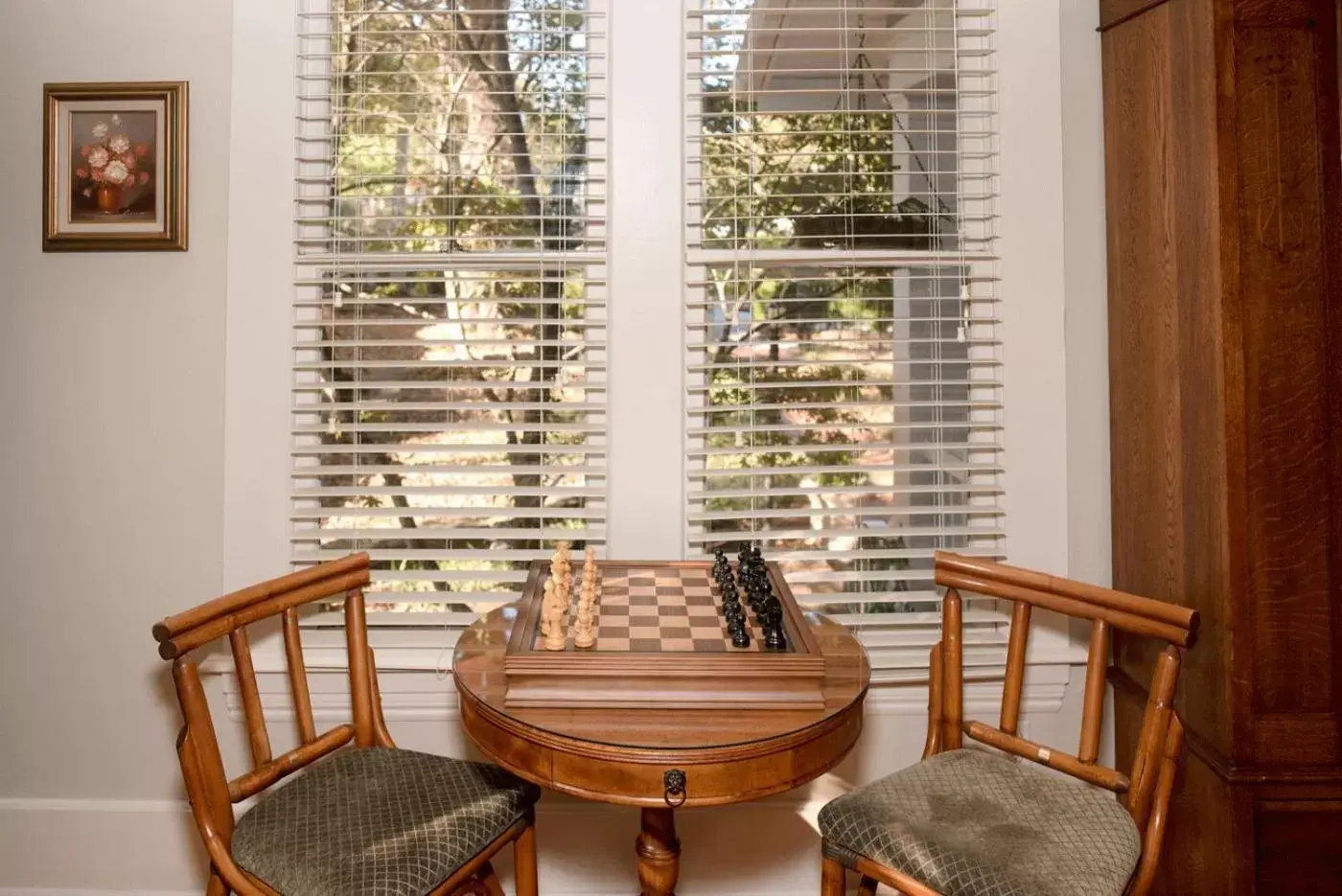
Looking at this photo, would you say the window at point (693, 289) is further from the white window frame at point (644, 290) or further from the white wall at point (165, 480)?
the white wall at point (165, 480)

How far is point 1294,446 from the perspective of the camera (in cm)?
161

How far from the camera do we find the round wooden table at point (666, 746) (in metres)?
1.18

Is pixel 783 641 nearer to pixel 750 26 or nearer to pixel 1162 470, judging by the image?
pixel 1162 470

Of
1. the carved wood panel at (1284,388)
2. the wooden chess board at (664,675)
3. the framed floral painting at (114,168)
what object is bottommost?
the wooden chess board at (664,675)

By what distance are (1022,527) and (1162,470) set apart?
14.5 inches

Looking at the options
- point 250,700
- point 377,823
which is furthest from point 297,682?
point 377,823

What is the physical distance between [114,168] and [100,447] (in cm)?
74

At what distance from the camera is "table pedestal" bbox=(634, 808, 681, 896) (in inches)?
58.1

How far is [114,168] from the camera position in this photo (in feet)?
6.88

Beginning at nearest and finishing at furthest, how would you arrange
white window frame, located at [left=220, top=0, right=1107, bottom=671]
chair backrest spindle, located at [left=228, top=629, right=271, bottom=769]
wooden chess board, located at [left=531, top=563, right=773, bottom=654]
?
wooden chess board, located at [left=531, top=563, right=773, bottom=654] → chair backrest spindle, located at [left=228, top=629, right=271, bottom=769] → white window frame, located at [left=220, top=0, right=1107, bottom=671]

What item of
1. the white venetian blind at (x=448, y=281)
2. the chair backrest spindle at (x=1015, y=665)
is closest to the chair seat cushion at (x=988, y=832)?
the chair backrest spindle at (x=1015, y=665)

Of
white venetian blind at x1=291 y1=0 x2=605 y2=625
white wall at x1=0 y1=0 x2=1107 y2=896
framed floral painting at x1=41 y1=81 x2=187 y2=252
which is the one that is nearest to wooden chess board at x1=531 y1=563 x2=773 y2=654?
white venetian blind at x1=291 y1=0 x2=605 y2=625

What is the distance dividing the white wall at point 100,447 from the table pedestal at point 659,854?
138 cm

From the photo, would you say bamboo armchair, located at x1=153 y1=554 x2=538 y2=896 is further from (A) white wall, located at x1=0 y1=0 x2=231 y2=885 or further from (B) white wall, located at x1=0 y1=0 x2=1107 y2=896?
(A) white wall, located at x1=0 y1=0 x2=231 y2=885
